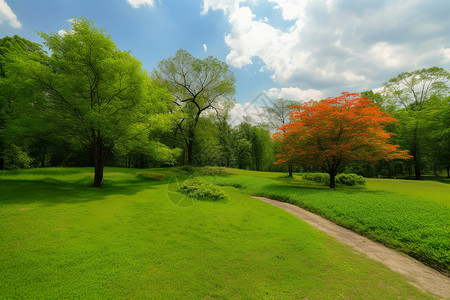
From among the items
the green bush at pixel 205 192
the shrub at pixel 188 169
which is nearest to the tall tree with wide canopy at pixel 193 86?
the shrub at pixel 188 169

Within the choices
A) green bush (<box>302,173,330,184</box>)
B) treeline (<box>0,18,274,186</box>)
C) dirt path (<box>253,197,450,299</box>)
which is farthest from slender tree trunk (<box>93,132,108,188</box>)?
green bush (<box>302,173,330,184</box>)

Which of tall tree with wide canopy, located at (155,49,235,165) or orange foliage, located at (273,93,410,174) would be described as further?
tall tree with wide canopy, located at (155,49,235,165)

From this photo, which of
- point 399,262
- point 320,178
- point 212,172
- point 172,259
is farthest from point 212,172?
point 399,262

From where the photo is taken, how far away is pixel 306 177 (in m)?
25.8

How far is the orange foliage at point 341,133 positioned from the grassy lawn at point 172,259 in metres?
10.2

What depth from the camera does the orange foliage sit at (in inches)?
573

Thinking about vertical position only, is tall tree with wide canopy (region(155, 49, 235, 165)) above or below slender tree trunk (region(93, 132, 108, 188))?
above

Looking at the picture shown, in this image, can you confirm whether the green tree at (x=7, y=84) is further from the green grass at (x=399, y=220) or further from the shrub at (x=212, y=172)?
the green grass at (x=399, y=220)

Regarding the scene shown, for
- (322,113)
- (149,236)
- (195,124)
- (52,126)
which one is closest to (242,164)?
(195,124)

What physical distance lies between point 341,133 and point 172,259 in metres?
16.3

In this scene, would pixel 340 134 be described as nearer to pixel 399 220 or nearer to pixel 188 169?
pixel 399 220

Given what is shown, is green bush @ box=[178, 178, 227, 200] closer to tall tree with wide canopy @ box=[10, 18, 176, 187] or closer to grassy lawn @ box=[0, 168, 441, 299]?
grassy lawn @ box=[0, 168, 441, 299]

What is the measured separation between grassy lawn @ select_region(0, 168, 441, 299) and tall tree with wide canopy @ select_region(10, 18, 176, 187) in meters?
6.48

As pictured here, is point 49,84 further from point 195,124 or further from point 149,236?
point 195,124
